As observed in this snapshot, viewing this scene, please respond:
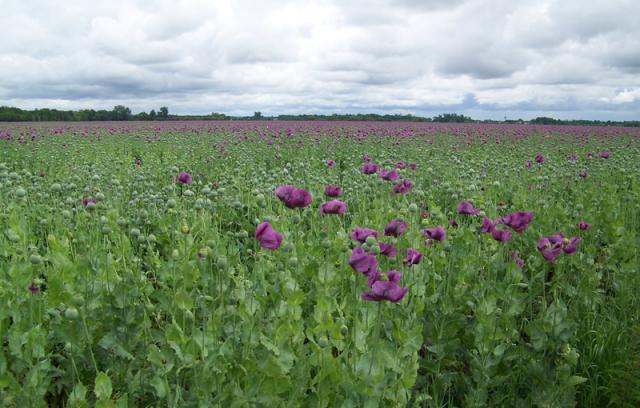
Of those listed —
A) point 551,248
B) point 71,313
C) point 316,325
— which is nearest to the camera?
point 71,313

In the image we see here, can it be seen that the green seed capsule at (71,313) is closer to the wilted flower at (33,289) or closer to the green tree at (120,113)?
the wilted flower at (33,289)

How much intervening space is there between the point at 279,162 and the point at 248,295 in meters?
7.03

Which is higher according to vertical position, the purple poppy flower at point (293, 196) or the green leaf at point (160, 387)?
the purple poppy flower at point (293, 196)

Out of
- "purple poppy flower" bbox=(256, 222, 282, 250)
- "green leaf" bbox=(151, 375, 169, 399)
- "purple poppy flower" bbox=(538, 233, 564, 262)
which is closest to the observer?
"green leaf" bbox=(151, 375, 169, 399)

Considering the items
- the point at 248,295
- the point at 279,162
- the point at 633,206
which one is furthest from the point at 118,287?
the point at 279,162

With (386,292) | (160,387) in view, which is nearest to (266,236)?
(386,292)

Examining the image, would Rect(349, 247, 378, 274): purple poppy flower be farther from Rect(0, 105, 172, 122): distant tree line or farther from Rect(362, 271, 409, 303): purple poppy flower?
Rect(0, 105, 172, 122): distant tree line

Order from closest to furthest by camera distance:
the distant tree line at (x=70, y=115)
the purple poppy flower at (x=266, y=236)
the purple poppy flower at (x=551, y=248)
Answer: the purple poppy flower at (x=266, y=236) → the purple poppy flower at (x=551, y=248) → the distant tree line at (x=70, y=115)

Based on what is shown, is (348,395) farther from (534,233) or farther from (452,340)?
(534,233)

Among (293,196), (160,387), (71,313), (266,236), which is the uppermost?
(293,196)

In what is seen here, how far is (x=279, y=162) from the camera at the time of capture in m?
9.55

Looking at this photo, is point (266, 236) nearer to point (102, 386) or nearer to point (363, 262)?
point (363, 262)

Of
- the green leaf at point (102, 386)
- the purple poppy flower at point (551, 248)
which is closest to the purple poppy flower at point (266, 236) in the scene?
the green leaf at point (102, 386)

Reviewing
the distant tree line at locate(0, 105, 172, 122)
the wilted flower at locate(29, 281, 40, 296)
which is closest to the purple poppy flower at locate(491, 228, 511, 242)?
the wilted flower at locate(29, 281, 40, 296)
